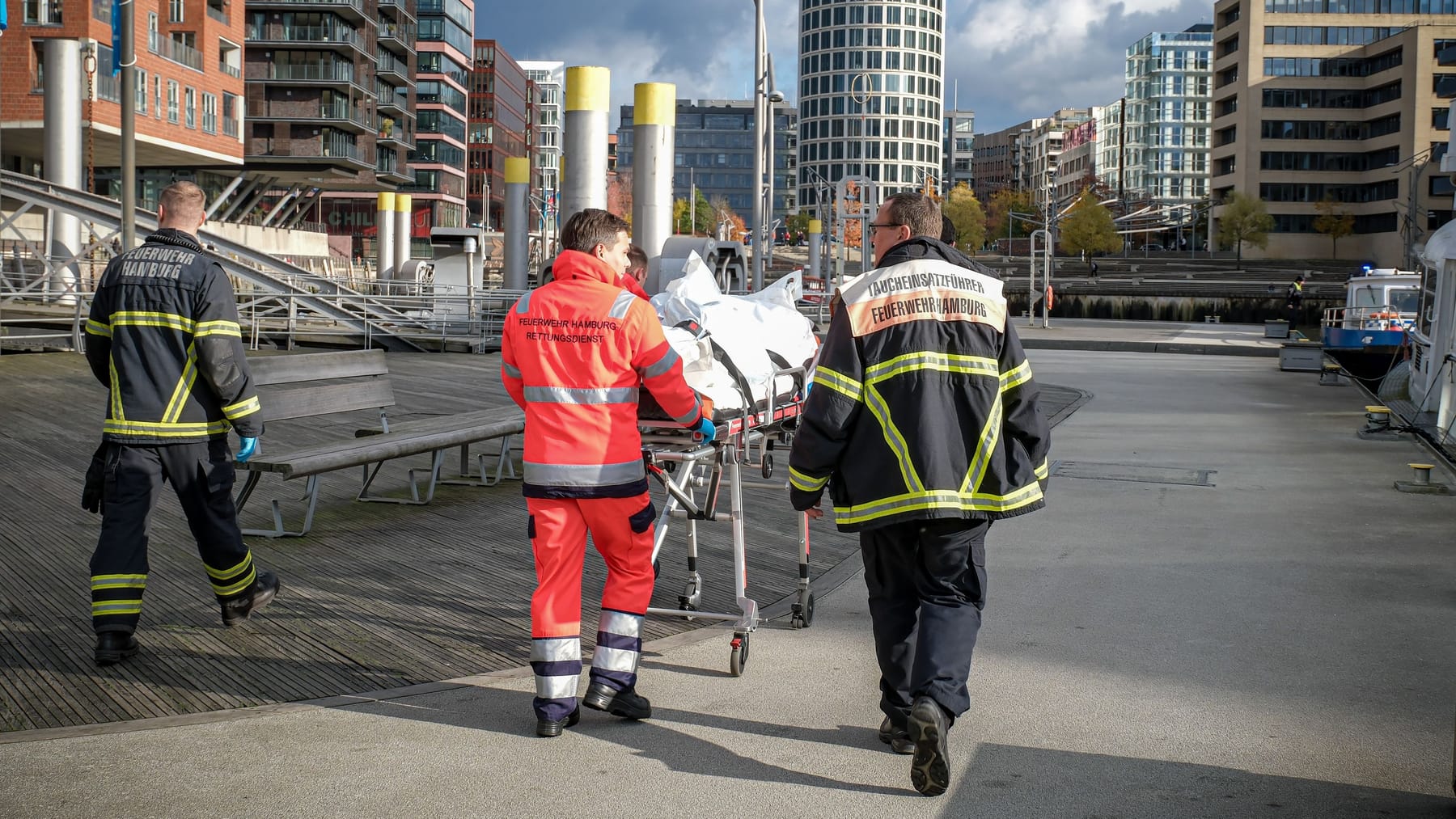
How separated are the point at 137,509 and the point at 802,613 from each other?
2.97m

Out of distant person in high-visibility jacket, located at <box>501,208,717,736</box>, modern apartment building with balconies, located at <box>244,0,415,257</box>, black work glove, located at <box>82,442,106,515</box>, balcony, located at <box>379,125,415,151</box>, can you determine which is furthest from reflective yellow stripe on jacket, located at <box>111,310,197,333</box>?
balcony, located at <box>379,125,415,151</box>

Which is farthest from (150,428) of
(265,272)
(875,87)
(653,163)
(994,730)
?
(875,87)

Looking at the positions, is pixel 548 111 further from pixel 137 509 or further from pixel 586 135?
pixel 137 509

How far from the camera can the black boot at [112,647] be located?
227 inches

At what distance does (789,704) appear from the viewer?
551 cm

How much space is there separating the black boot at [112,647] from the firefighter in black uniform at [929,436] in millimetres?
2948

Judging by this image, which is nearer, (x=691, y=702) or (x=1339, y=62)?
(x=691, y=702)

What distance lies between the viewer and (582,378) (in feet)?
16.9

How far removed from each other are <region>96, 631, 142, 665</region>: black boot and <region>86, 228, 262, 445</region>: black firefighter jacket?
782mm

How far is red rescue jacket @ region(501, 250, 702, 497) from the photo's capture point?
5094mm

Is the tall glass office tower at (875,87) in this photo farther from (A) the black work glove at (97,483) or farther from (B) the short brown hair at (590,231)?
(B) the short brown hair at (590,231)

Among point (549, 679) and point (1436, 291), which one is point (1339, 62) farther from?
point (549, 679)

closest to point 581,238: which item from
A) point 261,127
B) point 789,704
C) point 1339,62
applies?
point 789,704

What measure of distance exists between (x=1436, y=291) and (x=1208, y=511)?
929 centimetres
